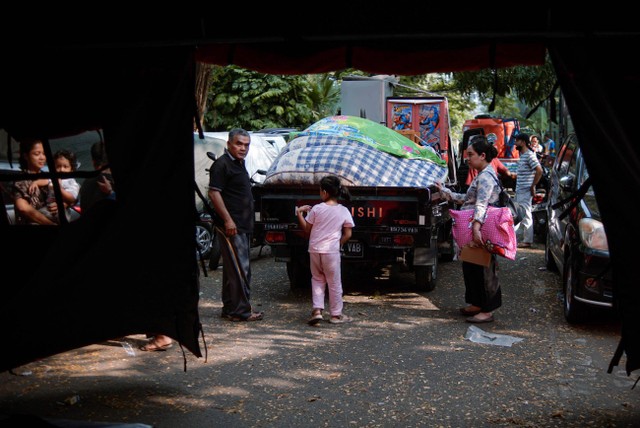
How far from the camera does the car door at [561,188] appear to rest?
8.67 metres

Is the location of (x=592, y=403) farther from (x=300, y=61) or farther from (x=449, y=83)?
(x=449, y=83)

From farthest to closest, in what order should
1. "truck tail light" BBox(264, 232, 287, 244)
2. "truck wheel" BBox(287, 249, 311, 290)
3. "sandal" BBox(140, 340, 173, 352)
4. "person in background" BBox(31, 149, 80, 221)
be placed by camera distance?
1. "truck wheel" BBox(287, 249, 311, 290)
2. "truck tail light" BBox(264, 232, 287, 244)
3. "sandal" BBox(140, 340, 173, 352)
4. "person in background" BBox(31, 149, 80, 221)

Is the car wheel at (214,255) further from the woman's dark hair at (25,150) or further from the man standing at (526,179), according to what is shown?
the woman's dark hair at (25,150)

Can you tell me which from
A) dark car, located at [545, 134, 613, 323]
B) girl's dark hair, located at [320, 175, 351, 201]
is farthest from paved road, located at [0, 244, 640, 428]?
girl's dark hair, located at [320, 175, 351, 201]

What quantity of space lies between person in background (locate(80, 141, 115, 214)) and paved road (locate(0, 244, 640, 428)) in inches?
64.2

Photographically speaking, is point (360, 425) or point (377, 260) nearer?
point (360, 425)

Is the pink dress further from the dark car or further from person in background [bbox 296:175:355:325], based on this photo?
the dark car

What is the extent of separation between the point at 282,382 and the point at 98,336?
2150 millimetres

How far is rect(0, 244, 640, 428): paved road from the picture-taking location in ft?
17.3

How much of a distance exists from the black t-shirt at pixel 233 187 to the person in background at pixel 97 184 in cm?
310

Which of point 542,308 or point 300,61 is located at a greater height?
point 300,61

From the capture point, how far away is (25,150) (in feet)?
15.4

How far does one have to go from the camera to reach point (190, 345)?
458 cm

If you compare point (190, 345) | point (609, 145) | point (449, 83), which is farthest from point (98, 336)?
point (449, 83)
